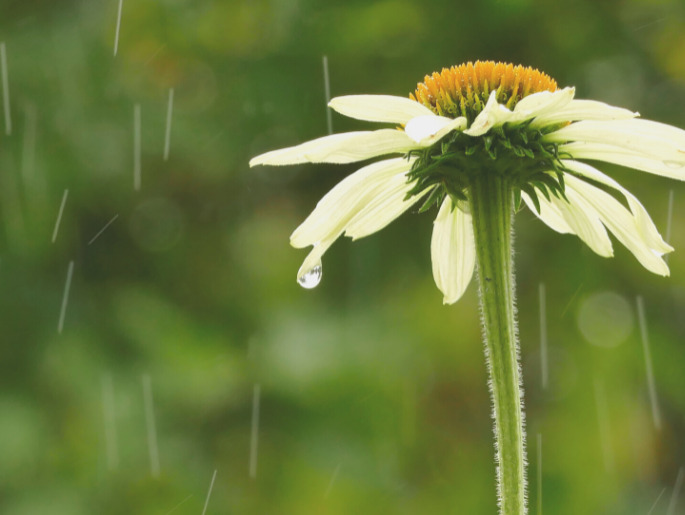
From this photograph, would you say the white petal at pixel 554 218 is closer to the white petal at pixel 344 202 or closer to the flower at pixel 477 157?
the flower at pixel 477 157

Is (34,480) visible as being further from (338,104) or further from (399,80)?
(338,104)

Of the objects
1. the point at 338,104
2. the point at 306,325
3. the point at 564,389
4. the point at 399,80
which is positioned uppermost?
the point at 399,80

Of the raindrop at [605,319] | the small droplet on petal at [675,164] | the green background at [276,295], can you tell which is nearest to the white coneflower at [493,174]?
the small droplet on petal at [675,164]

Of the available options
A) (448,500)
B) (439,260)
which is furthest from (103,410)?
(439,260)

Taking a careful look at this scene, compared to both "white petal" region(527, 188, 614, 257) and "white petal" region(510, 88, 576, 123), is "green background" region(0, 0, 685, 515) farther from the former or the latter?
"white petal" region(510, 88, 576, 123)

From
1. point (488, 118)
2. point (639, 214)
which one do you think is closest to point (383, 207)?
point (488, 118)
